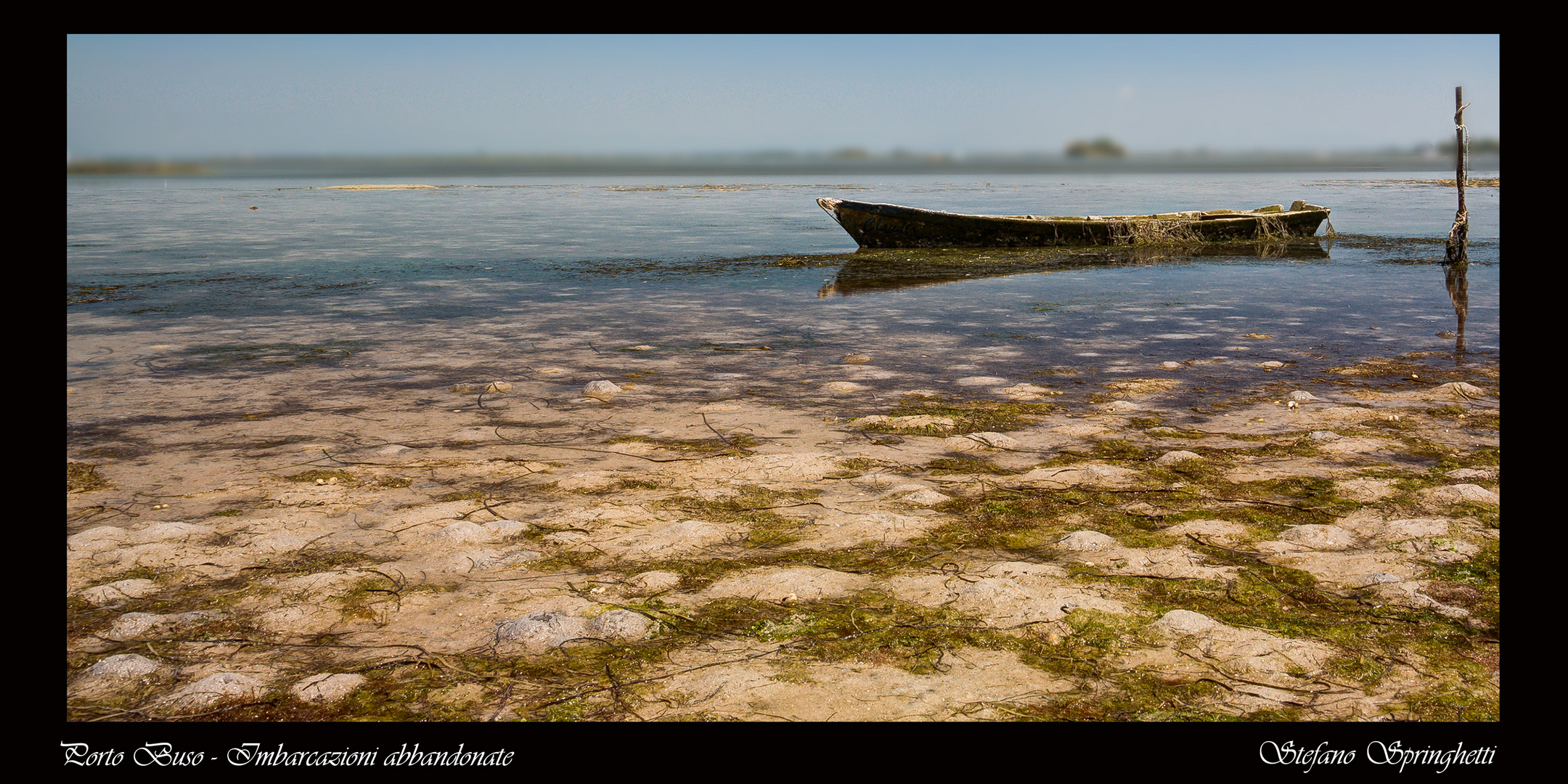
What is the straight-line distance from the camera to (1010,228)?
67.3 ft

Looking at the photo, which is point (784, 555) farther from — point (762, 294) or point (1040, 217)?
point (1040, 217)

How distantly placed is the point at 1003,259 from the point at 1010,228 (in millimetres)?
1407

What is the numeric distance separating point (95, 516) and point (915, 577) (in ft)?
13.0

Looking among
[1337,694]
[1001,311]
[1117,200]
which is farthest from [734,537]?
[1117,200]

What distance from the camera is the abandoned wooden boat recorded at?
2042 centimetres

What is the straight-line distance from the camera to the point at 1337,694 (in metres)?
3.21

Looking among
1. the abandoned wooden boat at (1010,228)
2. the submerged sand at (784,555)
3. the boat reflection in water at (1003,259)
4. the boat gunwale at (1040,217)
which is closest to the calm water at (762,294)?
the boat reflection in water at (1003,259)

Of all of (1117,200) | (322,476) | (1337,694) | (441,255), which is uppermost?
(1117,200)

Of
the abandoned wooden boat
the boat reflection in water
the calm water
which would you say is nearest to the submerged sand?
the calm water

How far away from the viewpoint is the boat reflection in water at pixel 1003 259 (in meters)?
16.4

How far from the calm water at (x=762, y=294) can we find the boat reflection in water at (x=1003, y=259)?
11 cm
